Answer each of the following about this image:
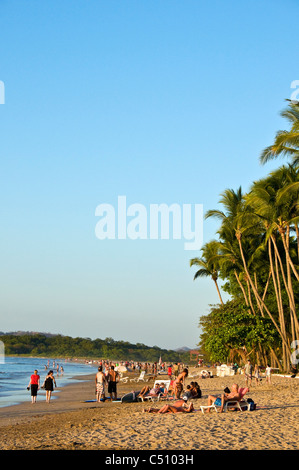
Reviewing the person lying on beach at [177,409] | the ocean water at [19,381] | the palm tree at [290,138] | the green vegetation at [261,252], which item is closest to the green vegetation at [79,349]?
the ocean water at [19,381]

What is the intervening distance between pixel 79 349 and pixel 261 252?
141 m

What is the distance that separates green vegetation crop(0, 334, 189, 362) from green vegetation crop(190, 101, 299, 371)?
120351mm

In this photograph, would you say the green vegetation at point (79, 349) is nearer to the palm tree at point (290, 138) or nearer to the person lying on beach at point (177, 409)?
the palm tree at point (290, 138)

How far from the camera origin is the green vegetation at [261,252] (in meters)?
25.8

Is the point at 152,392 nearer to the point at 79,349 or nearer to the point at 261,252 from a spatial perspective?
the point at 261,252

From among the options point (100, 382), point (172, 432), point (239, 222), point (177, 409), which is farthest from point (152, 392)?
point (239, 222)

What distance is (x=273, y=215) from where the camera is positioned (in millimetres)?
26469

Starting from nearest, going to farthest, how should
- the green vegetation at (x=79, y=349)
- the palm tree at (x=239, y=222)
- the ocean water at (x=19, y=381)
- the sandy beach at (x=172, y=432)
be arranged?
the sandy beach at (x=172, y=432) → the ocean water at (x=19, y=381) → the palm tree at (x=239, y=222) → the green vegetation at (x=79, y=349)

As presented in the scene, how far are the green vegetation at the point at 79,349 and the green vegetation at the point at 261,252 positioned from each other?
12035cm

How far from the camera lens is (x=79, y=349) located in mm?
167750

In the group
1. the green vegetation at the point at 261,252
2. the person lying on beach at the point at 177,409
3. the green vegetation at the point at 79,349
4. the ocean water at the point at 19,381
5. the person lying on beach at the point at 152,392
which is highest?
the green vegetation at the point at 261,252

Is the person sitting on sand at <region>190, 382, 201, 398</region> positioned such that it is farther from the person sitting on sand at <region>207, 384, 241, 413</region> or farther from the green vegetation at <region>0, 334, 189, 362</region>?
the green vegetation at <region>0, 334, 189, 362</region>
